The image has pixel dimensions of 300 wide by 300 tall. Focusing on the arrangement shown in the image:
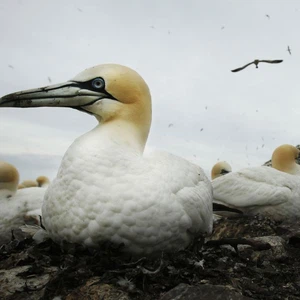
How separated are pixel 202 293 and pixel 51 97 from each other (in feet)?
7.57

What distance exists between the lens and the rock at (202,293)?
3100 millimetres

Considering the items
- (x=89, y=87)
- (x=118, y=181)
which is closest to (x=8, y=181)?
(x=89, y=87)

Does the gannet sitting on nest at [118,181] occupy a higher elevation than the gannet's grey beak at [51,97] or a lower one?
lower

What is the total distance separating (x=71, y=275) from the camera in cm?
346

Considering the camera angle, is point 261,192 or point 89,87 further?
point 261,192

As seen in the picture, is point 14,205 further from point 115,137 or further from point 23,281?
point 23,281

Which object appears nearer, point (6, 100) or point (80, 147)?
point (80, 147)

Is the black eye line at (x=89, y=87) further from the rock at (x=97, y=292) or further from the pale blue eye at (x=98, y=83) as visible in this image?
the rock at (x=97, y=292)

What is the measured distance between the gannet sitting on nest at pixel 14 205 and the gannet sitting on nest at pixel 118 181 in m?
3.28

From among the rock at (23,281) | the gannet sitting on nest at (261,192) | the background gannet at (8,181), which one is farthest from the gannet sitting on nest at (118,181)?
the background gannet at (8,181)

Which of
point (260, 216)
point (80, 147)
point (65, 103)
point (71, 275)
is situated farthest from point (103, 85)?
point (260, 216)

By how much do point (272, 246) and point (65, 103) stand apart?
2457 mm

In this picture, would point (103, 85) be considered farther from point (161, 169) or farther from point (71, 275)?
point (71, 275)

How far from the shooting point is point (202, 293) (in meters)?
3.13
